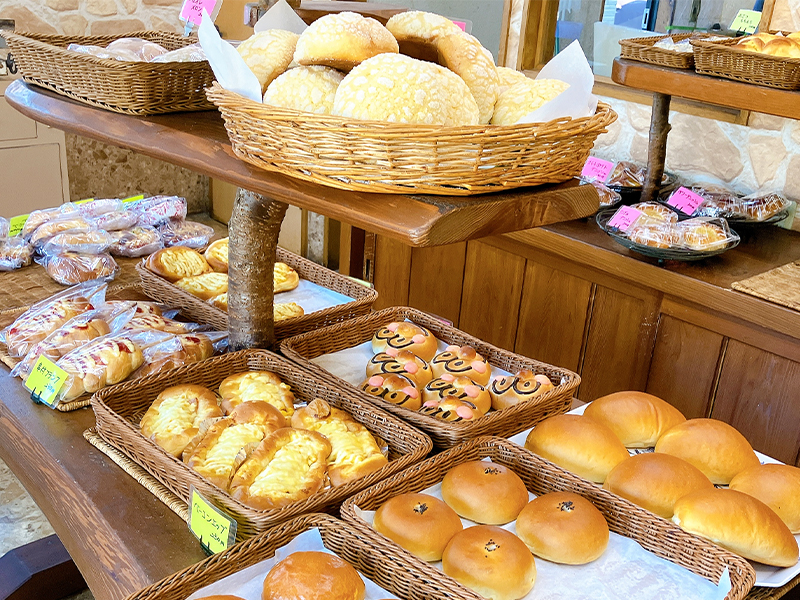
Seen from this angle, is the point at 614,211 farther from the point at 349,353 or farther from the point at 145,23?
the point at 145,23

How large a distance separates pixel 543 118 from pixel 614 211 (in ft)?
5.59

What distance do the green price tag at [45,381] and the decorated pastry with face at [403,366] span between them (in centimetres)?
58

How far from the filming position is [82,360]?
140 cm

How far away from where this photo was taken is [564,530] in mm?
1055

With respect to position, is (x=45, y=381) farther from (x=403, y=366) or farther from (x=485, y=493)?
(x=485, y=493)

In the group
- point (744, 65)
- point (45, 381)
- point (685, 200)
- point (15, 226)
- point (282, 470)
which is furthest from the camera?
point (685, 200)

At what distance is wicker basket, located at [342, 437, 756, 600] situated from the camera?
1.00 metres

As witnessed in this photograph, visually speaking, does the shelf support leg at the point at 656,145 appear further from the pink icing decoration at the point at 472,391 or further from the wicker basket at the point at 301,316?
the pink icing decoration at the point at 472,391

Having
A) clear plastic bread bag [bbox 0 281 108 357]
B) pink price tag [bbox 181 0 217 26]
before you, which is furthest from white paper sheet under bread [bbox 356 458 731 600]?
pink price tag [bbox 181 0 217 26]

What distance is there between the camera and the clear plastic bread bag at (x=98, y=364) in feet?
4.50

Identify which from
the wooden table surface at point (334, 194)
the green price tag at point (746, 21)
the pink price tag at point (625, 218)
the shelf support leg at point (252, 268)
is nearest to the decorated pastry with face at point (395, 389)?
the shelf support leg at point (252, 268)

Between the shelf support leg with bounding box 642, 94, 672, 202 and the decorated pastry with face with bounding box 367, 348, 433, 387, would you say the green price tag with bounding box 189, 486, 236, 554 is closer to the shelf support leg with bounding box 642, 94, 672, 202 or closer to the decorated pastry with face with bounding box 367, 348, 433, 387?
the decorated pastry with face with bounding box 367, 348, 433, 387

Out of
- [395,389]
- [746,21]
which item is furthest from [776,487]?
[746,21]

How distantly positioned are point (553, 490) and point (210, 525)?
0.53 m
